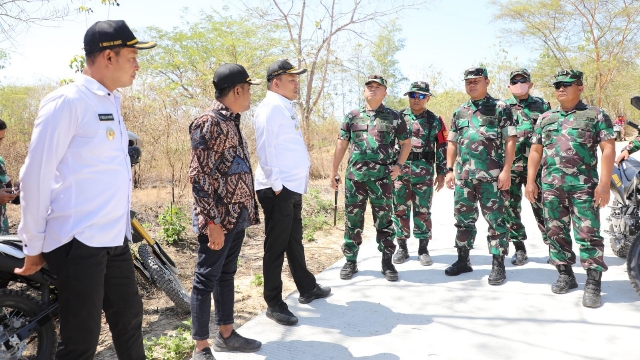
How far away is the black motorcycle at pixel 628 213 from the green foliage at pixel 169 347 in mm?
3345

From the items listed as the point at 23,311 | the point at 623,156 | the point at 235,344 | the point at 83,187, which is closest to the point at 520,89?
the point at 623,156

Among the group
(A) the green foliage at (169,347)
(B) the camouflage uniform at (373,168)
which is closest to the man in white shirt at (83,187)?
(A) the green foliage at (169,347)

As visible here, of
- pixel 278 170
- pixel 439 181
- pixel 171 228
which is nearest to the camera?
pixel 278 170

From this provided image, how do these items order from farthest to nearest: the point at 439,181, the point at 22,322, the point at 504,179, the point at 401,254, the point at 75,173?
1. the point at 439,181
2. the point at 401,254
3. the point at 504,179
4. the point at 22,322
5. the point at 75,173

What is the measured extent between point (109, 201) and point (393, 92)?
25.9m

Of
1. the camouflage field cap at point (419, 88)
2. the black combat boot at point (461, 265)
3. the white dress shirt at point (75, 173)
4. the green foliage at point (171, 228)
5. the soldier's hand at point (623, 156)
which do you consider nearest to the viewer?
the white dress shirt at point (75, 173)

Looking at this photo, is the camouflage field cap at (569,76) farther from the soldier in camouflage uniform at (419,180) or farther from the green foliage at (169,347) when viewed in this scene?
the green foliage at (169,347)

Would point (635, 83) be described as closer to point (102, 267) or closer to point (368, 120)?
point (368, 120)

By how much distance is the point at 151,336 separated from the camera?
3.30 meters

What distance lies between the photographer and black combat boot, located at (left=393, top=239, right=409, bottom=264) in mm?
5047

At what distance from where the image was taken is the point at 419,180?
5043 millimetres

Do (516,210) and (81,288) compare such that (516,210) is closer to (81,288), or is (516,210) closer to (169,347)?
(169,347)

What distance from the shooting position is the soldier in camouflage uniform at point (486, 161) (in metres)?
4.29

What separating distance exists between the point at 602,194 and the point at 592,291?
77cm
